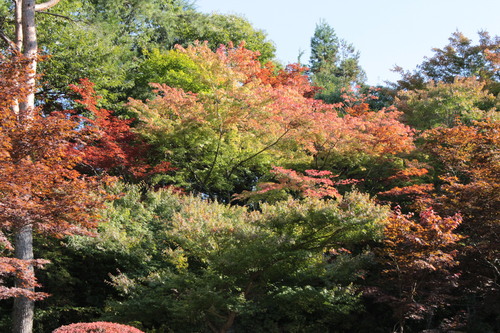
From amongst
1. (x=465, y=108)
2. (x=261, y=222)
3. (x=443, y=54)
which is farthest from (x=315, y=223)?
(x=443, y=54)

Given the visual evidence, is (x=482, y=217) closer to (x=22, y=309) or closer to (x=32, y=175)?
(x=32, y=175)

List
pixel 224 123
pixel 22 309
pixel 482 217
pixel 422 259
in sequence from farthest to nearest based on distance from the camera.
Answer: pixel 224 123, pixel 22 309, pixel 482 217, pixel 422 259

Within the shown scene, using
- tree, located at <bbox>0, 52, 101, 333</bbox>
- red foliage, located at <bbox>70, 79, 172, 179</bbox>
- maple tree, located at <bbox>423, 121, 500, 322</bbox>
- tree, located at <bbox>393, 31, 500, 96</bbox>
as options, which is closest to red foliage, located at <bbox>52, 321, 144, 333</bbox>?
tree, located at <bbox>0, 52, 101, 333</bbox>

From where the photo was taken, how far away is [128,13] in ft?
72.0

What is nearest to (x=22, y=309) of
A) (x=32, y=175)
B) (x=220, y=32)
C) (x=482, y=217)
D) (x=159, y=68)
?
(x=32, y=175)

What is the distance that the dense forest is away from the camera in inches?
283

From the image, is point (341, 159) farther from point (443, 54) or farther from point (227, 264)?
point (443, 54)

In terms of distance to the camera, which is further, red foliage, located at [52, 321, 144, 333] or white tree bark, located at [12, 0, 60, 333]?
white tree bark, located at [12, 0, 60, 333]

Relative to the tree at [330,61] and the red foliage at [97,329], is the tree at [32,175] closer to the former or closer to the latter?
the red foliage at [97,329]

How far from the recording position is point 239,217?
9.24 meters

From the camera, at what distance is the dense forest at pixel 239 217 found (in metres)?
7.19

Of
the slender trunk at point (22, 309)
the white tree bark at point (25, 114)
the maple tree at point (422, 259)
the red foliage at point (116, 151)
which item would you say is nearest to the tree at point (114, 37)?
the white tree bark at point (25, 114)

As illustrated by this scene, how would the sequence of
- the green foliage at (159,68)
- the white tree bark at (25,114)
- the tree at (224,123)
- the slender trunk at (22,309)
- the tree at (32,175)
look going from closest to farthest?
the tree at (32,175), the white tree bark at (25,114), the slender trunk at (22,309), the tree at (224,123), the green foliage at (159,68)

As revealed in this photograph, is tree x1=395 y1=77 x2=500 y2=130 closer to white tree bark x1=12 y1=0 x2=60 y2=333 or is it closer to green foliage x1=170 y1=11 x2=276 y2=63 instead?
white tree bark x1=12 y1=0 x2=60 y2=333
